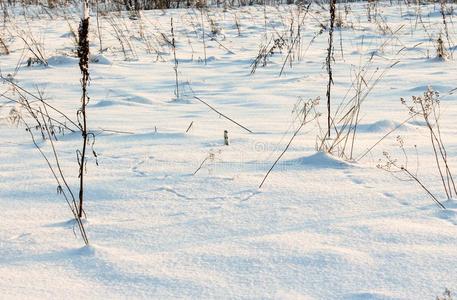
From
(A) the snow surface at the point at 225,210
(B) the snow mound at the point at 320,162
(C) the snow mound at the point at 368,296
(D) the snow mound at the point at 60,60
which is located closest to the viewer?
(C) the snow mound at the point at 368,296

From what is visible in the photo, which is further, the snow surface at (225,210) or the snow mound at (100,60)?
the snow mound at (100,60)

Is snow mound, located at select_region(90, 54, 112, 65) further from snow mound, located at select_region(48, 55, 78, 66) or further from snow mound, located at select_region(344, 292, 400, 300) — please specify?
snow mound, located at select_region(344, 292, 400, 300)

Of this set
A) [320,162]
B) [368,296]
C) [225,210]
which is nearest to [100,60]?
[320,162]

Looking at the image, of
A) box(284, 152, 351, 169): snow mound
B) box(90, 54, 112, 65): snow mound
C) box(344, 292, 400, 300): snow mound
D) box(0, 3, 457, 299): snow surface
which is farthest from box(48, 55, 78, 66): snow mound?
box(344, 292, 400, 300): snow mound

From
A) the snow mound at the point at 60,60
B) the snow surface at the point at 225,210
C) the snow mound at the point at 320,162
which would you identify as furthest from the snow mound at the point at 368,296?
the snow mound at the point at 60,60

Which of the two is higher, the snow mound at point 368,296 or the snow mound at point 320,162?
the snow mound at point 320,162

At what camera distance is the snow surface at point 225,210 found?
1.42 metres

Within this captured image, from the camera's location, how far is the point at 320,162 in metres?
2.33

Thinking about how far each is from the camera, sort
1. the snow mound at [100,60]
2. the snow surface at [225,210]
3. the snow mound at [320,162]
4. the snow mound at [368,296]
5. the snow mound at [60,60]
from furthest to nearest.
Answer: the snow mound at [100,60] < the snow mound at [60,60] < the snow mound at [320,162] < the snow surface at [225,210] < the snow mound at [368,296]

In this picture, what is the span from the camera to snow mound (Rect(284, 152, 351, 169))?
90.6 inches

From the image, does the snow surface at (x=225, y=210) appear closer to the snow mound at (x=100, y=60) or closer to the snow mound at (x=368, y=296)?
the snow mound at (x=368, y=296)

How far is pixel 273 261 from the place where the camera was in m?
1.51

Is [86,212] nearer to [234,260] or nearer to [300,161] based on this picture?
[234,260]

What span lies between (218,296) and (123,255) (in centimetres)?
33
